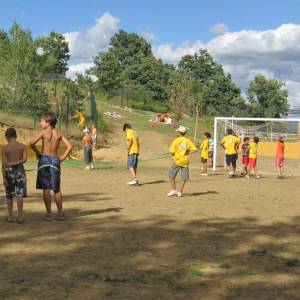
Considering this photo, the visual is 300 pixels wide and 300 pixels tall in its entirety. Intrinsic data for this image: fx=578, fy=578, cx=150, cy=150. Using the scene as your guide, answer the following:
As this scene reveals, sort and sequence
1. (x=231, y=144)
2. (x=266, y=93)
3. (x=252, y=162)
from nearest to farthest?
(x=231, y=144) → (x=252, y=162) → (x=266, y=93)

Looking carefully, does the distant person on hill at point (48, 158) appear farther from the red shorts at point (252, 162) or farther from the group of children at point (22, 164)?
the red shorts at point (252, 162)

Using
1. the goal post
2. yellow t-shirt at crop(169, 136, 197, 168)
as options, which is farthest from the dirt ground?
the goal post

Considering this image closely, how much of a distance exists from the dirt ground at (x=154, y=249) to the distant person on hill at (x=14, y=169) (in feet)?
1.20

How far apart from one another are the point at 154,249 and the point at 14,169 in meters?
2.80

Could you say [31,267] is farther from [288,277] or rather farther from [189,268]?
[288,277]

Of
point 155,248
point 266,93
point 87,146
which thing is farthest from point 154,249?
point 266,93

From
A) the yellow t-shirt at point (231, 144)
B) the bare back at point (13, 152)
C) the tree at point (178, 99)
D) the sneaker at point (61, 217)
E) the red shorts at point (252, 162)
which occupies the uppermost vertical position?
the tree at point (178, 99)

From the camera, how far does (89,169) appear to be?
20.5m

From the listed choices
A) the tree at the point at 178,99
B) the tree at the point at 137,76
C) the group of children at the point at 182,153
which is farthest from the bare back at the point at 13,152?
the tree at the point at 137,76

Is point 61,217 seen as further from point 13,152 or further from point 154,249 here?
point 154,249

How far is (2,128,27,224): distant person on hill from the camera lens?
28.3 feet

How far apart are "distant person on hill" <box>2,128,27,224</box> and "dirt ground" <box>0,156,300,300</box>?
14.4 inches

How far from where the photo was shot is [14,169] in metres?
8.63

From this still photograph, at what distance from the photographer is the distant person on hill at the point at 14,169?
340 inches
